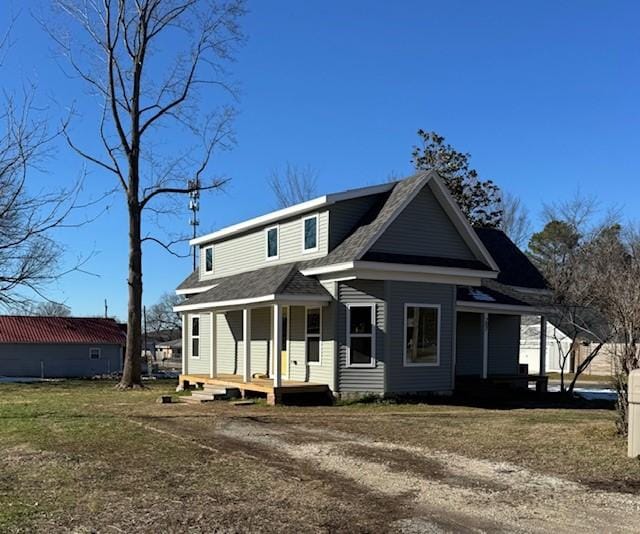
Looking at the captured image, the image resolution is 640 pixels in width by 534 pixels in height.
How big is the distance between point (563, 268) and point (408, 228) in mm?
8377

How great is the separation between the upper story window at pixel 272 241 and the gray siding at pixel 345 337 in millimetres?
3825

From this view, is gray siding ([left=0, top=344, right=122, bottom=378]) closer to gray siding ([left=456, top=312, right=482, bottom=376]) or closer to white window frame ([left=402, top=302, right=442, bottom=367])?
gray siding ([left=456, top=312, right=482, bottom=376])

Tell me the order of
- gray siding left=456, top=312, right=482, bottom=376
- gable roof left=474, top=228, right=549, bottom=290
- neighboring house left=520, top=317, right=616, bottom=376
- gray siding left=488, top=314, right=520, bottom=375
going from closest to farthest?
gray siding left=456, top=312, right=482, bottom=376
gray siding left=488, top=314, right=520, bottom=375
gable roof left=474, top=228, right=549, bottom=290
neighboring house left=520, top=317, right=616, bottom=376

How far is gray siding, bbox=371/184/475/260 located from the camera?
677 inches

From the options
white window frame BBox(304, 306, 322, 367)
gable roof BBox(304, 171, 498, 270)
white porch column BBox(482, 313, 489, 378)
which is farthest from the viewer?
white porch column BBox(482, 313, 489, 378)

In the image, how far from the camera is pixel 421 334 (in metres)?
17.3

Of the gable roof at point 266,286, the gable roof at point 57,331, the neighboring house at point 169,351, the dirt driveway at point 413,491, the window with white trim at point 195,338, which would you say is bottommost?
the neighboring house at point 169,351

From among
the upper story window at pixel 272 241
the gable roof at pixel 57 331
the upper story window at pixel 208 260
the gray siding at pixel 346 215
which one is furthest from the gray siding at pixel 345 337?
the gable roof at pixel 57 331

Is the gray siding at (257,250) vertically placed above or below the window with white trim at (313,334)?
above

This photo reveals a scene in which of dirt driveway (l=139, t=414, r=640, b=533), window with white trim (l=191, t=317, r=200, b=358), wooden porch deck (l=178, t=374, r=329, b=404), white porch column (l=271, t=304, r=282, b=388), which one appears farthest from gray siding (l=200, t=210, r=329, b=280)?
dirt driveway (l=139, t=414, r=640, b=533)

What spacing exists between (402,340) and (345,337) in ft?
4.72

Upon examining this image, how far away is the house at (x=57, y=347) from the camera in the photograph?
44.4m

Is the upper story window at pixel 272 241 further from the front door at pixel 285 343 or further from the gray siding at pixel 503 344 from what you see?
the gray siding at pixel 503 344

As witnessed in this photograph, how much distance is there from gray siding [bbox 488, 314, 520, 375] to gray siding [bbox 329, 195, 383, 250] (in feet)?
21.5
